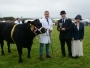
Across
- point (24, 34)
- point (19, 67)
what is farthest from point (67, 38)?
point (19, 67)

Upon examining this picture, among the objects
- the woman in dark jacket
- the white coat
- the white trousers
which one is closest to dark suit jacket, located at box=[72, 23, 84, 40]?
the woman in dark jacket

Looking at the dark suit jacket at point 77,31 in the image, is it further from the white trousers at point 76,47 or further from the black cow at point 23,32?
the black cow at point 23,32

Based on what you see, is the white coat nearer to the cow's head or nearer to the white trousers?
the cow's head

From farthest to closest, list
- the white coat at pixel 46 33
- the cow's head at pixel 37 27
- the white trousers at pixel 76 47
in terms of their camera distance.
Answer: the white trousers at pixel 76 47
the white coat at pixel 46 33
the cow's head at pixel 37 27

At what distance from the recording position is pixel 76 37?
897 cm

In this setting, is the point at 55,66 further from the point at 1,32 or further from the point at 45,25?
the point at 1,32

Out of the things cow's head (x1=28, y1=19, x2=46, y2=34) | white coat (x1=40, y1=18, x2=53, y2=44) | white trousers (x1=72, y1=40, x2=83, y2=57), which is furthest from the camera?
white trousers (x1=72, y1=40, x2=83, y2=57)

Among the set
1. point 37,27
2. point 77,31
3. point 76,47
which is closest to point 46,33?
point 37,27

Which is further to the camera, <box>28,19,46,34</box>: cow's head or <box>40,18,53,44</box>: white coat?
<box>40,18,53,44</box>: white coat

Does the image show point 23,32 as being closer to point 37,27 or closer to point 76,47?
point 37,27

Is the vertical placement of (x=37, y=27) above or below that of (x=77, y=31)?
above

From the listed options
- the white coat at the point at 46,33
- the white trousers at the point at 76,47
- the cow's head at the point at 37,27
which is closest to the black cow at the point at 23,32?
the cow's head at the point at 37,27

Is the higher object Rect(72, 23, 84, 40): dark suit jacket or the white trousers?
Rect(72, 23, 84, 40): dark suit jacket

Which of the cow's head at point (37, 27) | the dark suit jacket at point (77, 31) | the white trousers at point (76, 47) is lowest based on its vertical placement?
the white trousers at point (76, 47)
